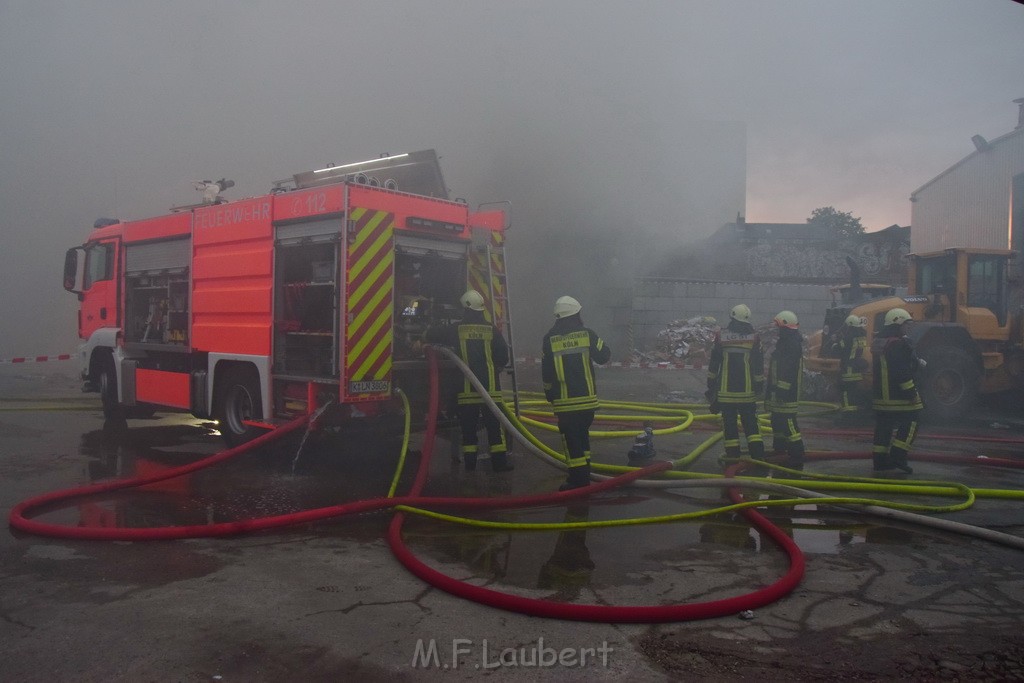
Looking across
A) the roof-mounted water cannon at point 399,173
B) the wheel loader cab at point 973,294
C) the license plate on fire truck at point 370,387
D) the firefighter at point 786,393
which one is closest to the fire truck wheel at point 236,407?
the license plate on fire truck at point 370,387

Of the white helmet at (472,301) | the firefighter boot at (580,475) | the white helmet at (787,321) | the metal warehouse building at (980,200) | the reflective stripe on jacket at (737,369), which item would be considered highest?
the metal warehouse building at (980,200)

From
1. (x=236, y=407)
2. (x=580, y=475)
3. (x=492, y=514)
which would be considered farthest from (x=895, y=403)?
(x=236, y=407)

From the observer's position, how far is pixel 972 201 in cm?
1477

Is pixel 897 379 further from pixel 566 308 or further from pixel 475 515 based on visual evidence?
pixel 475 515

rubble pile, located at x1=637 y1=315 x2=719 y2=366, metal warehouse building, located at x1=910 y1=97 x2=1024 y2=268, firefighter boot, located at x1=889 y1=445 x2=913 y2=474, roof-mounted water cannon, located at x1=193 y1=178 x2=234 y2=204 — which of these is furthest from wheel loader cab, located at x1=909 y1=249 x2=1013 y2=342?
roof-mounted water cannon, located at x1=193 y1=178 x2=234 y2=204

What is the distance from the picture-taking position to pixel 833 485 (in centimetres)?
495

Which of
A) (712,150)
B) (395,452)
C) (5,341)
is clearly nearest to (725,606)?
(395,452)

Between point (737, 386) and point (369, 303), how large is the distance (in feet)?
10.4

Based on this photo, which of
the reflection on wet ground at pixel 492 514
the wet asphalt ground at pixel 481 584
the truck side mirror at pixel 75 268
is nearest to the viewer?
the wet asphalt ground at pixel 481 584

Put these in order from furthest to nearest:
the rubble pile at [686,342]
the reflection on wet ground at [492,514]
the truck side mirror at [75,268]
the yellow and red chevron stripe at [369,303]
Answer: the rubble pile at [686,342] < the truck side mirror at [75,268] < the yellow and red chevron stripe at [369,303] < the reflection on wet ground at [492,514]

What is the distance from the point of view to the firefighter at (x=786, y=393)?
6.23 m

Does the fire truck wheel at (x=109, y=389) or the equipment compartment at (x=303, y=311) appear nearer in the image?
the equipment compartment at (x=303, y=311)

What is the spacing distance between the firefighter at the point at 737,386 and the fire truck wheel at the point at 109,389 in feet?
21.1

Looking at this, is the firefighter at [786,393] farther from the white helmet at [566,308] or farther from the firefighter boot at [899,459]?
the white helmet at [566,308]
